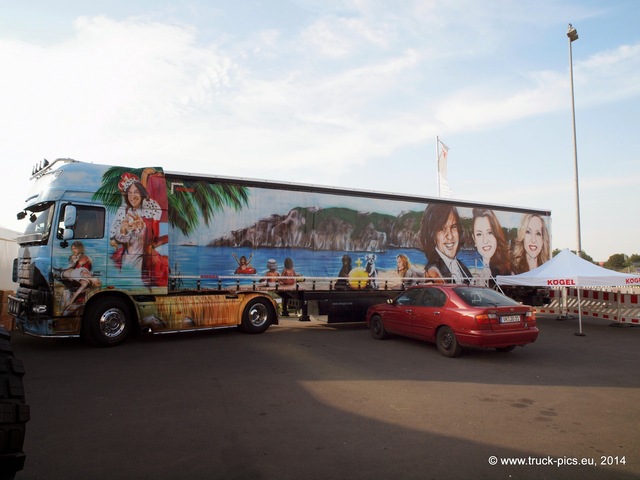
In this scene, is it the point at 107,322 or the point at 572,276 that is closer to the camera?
the point at 107,322

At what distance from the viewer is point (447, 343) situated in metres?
8.88

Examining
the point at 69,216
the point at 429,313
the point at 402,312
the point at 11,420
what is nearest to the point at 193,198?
the point at 69,216

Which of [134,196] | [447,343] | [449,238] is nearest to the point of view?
[447,343]

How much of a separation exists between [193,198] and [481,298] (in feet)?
22.7

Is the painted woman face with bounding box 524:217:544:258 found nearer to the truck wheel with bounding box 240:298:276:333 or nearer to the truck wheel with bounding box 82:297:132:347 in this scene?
the truck wheel with bounding box 240:298:276:333

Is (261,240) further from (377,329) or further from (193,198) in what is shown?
(377,329)

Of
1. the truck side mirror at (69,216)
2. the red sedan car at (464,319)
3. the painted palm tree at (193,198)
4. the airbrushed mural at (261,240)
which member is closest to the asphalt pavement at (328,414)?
the red sedan car at (464,319)

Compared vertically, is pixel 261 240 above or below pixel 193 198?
below

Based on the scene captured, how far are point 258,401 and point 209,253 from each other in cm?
591

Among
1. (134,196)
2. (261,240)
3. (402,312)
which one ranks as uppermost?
(134,196)

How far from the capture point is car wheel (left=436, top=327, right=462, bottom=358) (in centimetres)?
866

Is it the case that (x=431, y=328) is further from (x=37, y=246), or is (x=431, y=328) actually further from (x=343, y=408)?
(x=37, y=246)

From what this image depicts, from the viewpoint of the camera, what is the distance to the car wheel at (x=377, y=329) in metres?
10.9

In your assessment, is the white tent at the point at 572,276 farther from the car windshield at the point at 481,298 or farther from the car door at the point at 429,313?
the car door at the point at 429,313
